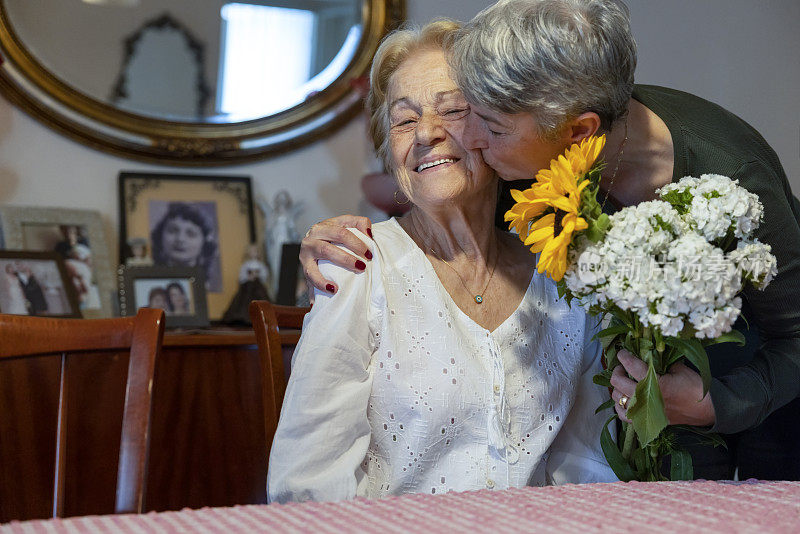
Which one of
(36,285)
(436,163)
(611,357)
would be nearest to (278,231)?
(36,285)

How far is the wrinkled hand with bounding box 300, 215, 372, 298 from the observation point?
4.18 feet

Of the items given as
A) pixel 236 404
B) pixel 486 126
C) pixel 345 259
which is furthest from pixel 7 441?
pixel 486 126

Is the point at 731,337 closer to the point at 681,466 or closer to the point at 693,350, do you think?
the point at 693,350

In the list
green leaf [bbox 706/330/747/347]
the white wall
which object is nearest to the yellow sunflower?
green leaf [bbox 706/330/747/347]

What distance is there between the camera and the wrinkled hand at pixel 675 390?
42.6 inches

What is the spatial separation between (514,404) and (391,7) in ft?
6.05

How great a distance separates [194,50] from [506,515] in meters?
2.21

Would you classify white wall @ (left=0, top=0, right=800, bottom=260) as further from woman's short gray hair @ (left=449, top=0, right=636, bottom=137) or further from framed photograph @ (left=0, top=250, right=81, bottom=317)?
woman's short gray hair @ (left=449, top=0, right=636, bottom=137)

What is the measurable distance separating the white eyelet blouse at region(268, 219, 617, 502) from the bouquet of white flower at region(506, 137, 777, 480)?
24 cm

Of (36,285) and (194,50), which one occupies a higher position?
(194,50)

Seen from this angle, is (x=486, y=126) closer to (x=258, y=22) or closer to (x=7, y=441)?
(x=7, y=441)

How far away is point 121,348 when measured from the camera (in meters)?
1.11

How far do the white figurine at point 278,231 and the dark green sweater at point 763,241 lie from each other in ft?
4.90

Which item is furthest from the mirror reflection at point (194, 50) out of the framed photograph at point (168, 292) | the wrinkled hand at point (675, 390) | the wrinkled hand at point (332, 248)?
the wrinkled hand at point (675, 390)
